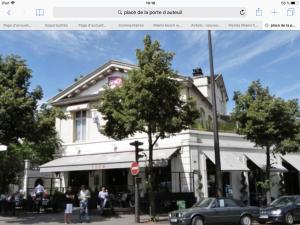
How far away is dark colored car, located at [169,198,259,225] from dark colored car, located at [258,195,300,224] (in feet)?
1.99

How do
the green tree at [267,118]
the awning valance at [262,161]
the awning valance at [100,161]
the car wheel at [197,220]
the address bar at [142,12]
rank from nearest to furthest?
the address bar at [142,12]
the car wheel at [197,220]
the green tree at [267,118]
the awning valance at [100,161]
the awning valance at [262,161]

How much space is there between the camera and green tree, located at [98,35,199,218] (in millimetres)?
21109

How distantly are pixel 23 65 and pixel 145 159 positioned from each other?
367 inches

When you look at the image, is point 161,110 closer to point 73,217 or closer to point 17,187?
point 73,217

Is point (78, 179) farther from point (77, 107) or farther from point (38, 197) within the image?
point (38, 197)

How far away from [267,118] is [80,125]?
46.2 feet

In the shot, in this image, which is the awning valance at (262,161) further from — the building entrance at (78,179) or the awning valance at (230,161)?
the building entrance at (78,179)

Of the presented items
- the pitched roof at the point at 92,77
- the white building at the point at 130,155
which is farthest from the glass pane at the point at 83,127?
the pitched roof at the point at 92,77

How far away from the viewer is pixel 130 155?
1122 inches

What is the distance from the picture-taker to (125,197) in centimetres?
2811

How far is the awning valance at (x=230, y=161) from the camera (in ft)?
92.3

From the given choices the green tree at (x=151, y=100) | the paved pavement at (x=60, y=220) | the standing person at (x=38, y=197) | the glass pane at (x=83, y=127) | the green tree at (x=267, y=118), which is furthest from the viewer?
the glass pane at (x=83, y=127)

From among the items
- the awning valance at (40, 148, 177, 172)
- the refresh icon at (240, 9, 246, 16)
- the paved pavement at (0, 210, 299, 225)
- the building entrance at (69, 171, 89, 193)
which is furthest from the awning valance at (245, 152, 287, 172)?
the refresh icon at (240, 9, 246, 16)

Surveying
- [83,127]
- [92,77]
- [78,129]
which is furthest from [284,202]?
[78,129]
